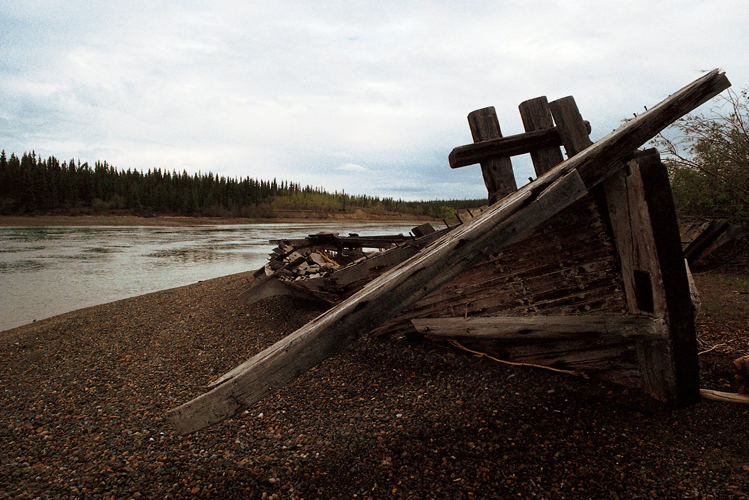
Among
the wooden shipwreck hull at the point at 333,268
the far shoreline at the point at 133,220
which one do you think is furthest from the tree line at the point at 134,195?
the wooden shipwreck hull at the point at 333,268

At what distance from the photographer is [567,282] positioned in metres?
3.30

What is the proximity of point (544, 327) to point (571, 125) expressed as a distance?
197 cm

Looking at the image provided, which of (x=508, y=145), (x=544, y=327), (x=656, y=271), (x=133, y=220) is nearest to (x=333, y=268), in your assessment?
(x=508, y=145)

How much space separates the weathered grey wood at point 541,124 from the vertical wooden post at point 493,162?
27cm

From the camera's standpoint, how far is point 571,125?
11.8ft

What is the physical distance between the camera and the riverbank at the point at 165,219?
52.0 metres

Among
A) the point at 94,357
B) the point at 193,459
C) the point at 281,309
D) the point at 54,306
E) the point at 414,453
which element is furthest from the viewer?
the point at 54,306

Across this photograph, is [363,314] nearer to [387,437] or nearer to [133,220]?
[387,437]

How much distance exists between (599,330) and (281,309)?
5.98 meters

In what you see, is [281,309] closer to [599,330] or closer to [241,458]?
[241,458]

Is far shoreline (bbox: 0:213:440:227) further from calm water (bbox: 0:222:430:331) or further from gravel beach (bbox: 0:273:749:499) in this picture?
gravel beach (bbox: 0:273:749:499)

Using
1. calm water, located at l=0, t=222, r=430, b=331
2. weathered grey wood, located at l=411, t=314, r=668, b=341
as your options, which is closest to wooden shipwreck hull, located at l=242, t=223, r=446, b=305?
weathered grey wood, located at l=411, t=314, r=668, b=341

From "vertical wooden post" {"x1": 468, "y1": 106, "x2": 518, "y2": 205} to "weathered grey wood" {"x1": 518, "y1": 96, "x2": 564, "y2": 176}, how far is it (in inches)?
10.7

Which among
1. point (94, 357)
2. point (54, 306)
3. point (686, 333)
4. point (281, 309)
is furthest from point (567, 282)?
point (54, 306)
